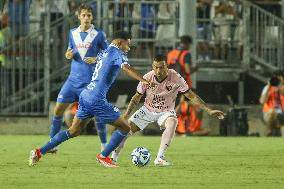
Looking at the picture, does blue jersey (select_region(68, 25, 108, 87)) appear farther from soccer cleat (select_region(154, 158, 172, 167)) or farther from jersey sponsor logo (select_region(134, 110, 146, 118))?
soccer cleat (select_region(154, 158, 172, 167))

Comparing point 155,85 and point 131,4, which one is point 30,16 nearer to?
point 131,4

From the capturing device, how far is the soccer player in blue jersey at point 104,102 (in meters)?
15.4

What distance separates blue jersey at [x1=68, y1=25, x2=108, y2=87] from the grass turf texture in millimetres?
1326

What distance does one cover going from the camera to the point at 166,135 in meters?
16.3

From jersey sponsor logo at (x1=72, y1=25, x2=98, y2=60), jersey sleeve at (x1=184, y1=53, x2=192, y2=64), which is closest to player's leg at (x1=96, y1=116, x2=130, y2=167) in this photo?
jersey sponsor logo at (x1=72, y1=25, x2=98, y2=60)

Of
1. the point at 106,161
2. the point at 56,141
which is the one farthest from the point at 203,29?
the point at 56,141

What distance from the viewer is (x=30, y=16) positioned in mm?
28484

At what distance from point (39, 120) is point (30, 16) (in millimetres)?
2829

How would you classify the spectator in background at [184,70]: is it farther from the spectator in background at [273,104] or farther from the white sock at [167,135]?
the white sock at [167,135]

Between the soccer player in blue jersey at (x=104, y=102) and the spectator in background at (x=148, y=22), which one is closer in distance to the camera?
the soccer player in blue jersey at (x=104, y=102)

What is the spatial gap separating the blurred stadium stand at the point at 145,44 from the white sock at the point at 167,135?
10612 mm

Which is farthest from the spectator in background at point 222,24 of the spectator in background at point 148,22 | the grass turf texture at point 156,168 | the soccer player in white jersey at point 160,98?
the soccer player in white jersey at point 160,98

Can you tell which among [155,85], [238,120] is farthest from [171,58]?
[155,85]

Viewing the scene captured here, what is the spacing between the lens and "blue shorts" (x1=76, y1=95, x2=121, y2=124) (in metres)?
15.5
